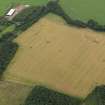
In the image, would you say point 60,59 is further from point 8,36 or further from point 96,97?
point 8,36

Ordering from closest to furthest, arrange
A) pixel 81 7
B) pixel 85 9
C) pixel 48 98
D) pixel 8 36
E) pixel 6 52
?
pixel 48 98
pixel 6 52
pixel 8 36
pixel 85 9
pixel 81 7

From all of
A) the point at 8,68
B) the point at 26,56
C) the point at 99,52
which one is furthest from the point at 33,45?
the point at 99,52

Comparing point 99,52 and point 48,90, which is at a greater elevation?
point 48,90

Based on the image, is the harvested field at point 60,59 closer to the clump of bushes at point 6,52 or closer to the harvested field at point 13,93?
the clump of bushes at point 6,52

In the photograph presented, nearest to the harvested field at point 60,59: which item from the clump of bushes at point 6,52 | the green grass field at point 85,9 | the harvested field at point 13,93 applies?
the clump of bushes at point 6,52

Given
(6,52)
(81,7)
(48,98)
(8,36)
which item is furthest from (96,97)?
(81,7)

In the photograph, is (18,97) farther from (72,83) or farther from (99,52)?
(99,52)
